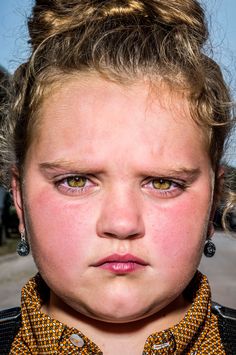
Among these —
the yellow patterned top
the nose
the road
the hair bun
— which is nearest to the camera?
the nose

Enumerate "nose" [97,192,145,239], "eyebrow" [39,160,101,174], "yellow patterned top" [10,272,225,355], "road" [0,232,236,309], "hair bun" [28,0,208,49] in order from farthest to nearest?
"road" [0,232,236,309], "hair bun" [28,0,208,49], "yellow patterned top" [10,272,225,355], "eyebrow" [39,160,101,174], "nose" [97,192,145,239]

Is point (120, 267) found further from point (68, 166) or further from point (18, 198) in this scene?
point (18, 198)

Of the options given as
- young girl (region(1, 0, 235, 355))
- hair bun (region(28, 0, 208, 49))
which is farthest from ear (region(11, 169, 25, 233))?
hair bun (region(28, 0, 208, 49))

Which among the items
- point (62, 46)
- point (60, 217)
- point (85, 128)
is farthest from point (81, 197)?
point (62, 46)

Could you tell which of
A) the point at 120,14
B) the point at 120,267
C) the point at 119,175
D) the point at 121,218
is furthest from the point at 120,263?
the point at 120,14

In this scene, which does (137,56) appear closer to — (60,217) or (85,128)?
(85,128)

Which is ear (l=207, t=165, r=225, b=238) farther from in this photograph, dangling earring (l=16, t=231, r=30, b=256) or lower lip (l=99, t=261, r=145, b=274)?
dangling earring (l=16, t=231, r=30, b=256)

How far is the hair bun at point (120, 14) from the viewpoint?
219 centimetres

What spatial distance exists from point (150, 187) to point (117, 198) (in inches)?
5.9

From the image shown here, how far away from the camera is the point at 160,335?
2008 millimetres

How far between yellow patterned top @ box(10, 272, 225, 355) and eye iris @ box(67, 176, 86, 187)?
0.46 metres

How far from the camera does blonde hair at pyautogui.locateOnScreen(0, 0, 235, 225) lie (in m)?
2.05

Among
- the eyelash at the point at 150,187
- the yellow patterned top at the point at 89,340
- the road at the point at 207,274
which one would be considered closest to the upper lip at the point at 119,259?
the eyelash at the point at 150,187

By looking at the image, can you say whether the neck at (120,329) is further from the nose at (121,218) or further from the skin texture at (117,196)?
the nose at (121,218)
